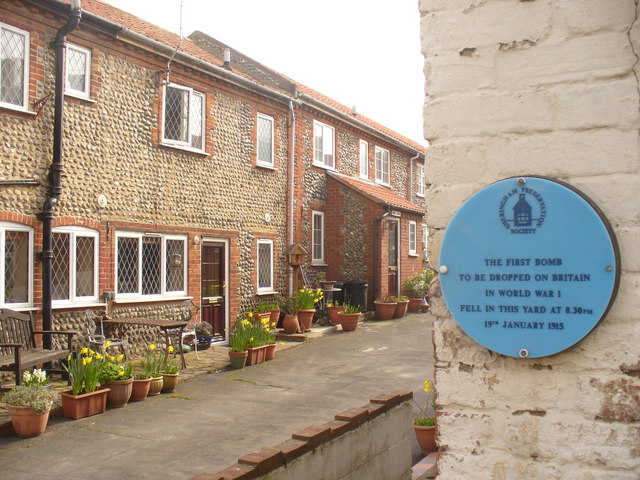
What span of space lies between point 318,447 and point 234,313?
39.2ft

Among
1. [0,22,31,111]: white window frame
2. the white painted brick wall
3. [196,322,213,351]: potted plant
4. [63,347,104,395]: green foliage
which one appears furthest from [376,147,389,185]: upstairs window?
the white painted brick wall

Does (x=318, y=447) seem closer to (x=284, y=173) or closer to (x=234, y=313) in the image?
(x=234, y=313)

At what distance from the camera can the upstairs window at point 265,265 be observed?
17.1 metres

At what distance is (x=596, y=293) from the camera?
2.31 m

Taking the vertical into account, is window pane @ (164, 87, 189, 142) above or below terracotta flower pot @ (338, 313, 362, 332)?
above

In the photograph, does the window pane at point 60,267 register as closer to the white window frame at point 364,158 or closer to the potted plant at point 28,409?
the potted plant at point 28,409

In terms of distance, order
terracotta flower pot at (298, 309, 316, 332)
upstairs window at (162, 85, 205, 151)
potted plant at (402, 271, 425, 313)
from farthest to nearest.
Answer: potted plant at (402, 271, 425, 313)
terracotta flower pot at (298, 309, 316, 332)
upstairs window at (162, 85, 205, 151)

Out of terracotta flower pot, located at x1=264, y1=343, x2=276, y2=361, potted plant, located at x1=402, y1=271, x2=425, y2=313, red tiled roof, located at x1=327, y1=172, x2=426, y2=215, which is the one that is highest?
red tiled roof, located at x1=327, y1=172, x2=426, y2=215

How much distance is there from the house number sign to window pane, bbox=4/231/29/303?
989 centimetres

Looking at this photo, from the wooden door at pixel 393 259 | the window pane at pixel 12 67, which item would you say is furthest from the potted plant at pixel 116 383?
the wooden door at pixel 393 259

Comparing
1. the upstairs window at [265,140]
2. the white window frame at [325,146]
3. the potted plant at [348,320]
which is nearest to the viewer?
the upstairs window at [265,140]

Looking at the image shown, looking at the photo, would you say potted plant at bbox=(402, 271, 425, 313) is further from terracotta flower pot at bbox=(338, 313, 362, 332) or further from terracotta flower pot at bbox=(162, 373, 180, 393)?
terracotta flower pot at bbox=(162, 373, 180, 393)

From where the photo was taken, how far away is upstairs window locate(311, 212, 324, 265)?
20266 millimetres

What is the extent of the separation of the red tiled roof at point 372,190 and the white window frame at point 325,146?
40cm
